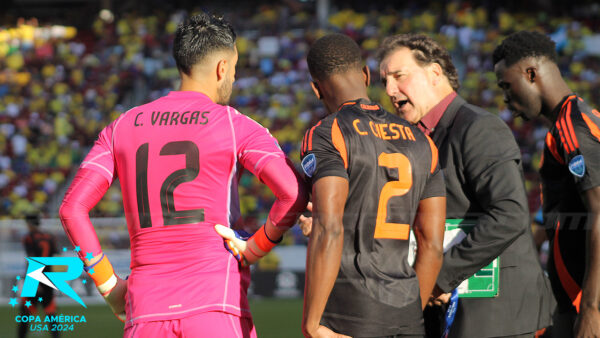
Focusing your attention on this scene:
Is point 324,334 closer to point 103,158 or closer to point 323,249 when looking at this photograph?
point 323,249

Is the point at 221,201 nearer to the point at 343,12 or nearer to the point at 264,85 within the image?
the point at 264,85

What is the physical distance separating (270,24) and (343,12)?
1988mm

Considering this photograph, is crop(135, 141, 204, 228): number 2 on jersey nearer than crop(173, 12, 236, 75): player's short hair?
Yes

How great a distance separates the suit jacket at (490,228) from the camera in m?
2.74

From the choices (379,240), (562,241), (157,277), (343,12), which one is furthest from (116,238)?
(343,12)

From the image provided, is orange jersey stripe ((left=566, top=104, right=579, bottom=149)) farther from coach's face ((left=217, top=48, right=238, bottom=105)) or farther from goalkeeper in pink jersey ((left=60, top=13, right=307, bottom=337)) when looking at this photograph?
coach's face ((left=217, top=48, right=238, bottom=105))

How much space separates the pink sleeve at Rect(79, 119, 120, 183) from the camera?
8.60 ft

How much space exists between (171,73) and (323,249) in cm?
1575

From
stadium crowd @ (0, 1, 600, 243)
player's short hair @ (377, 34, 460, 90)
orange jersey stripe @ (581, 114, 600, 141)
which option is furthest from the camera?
stadium crowd @ (0, 1, 600, 243)

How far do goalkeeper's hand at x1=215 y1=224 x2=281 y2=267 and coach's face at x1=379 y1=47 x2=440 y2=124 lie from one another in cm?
95

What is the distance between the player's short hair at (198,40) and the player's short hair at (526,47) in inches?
53.8

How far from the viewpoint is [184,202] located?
251 cm

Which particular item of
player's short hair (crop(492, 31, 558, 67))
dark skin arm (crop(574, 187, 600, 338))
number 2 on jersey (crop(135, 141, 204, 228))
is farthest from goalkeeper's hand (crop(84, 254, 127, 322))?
player's short hair (crop(492, 31, 558, 67))

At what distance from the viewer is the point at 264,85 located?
17.1 metres
